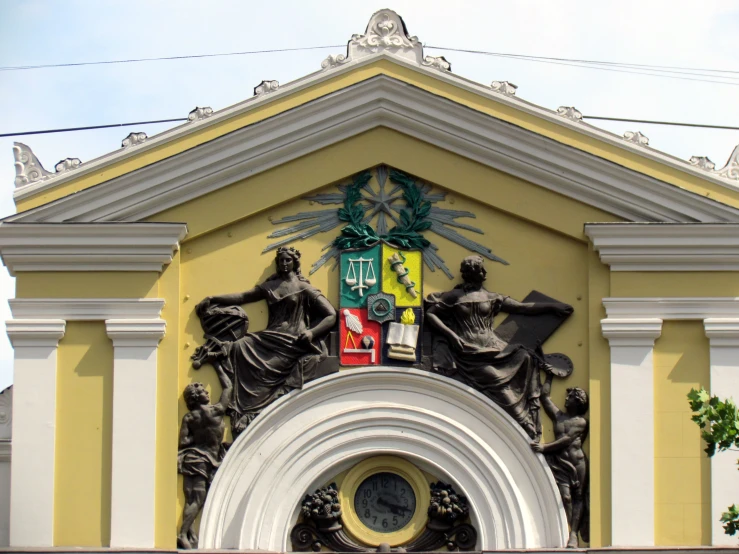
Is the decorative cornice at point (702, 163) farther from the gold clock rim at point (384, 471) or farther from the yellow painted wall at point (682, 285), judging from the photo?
the gold clock rim at point (384, 471)

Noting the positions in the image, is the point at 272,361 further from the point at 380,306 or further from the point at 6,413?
the point at 6,413

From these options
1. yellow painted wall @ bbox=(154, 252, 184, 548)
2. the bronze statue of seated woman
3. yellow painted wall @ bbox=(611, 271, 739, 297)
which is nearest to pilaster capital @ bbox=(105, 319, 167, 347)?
yellow painted wall @ bbox=(154, 252, 184, 548)

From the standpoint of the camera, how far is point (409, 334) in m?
22.0

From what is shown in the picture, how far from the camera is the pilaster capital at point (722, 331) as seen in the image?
2180 centimetres

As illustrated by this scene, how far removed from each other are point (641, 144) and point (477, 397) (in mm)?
2952

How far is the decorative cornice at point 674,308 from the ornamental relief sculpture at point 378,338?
0.54 m

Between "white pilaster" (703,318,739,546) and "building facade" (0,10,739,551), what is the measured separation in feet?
0.07

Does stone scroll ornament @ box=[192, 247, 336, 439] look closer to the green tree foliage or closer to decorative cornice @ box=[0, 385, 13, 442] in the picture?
decorative cornice @ box=[0, 385, 13, 442]

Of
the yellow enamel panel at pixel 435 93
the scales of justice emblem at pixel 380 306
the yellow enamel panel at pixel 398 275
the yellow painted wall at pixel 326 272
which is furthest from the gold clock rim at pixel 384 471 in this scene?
the yellow enamel panel at pixel 435 93

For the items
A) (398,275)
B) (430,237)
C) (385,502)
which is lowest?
(385,502)

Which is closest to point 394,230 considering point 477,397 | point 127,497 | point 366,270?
point 366,270

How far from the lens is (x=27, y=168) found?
22.4m

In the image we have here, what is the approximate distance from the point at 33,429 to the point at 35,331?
37.1 inches

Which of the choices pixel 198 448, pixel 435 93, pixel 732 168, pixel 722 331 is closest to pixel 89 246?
pixel 198 448
